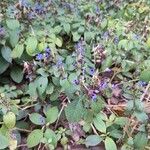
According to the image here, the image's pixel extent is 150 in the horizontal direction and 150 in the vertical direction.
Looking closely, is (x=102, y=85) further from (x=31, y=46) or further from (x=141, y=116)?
(x=31, y=46)

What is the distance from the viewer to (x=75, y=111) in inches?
74.4

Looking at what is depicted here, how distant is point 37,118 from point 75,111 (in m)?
0.24

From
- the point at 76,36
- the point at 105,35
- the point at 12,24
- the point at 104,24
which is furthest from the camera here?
the point at 104,24

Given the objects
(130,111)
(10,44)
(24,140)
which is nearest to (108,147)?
(130,111)

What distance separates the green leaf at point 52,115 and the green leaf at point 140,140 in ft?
1.36

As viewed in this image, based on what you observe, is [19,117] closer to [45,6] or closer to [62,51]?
[62,51]

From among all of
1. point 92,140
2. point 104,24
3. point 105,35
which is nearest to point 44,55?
point 92,140

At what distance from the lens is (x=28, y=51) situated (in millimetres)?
2270

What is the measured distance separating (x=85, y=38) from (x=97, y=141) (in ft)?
2.85

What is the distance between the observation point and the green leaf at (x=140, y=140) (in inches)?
74.4

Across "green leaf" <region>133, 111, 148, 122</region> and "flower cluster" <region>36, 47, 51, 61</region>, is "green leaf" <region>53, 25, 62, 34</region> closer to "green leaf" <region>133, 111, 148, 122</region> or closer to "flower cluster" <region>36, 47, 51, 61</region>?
"flower cluster" <region>36, 47, 51, 61</region>

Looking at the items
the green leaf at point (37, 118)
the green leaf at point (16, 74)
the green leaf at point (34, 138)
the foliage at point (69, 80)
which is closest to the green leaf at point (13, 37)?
the foliage at point (69, 80)

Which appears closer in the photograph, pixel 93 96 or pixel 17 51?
pixel 93 96

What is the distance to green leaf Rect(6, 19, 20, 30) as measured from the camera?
2.36 m
